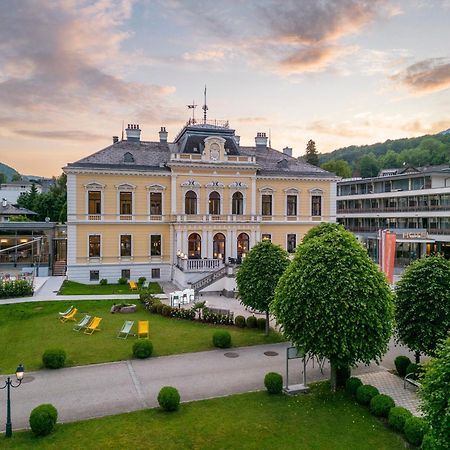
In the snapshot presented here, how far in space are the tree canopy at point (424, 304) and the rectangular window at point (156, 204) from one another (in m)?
26.0

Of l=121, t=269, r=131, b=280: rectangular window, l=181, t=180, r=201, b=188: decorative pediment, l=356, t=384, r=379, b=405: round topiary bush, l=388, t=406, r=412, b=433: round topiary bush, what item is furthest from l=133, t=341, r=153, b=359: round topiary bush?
l=181, t=180, r=201, b=188: decorative pediment

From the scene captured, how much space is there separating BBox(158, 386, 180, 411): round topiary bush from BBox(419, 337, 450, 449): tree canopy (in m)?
7.67

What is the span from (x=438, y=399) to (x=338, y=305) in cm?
551

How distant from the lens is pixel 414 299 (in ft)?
55.4

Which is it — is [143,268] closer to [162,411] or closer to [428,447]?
[162,411]

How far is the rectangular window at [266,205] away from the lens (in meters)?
42.4

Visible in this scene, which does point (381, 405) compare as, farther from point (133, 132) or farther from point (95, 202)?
point (133, 132)

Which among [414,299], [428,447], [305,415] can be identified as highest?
[414,299]

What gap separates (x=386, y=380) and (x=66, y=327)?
16.8m

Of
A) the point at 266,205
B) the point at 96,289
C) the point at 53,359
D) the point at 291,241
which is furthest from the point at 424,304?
the point at 291,241

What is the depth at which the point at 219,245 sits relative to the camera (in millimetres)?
40281

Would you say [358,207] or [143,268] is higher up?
[358,207]

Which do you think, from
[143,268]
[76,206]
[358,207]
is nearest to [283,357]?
[143,268]

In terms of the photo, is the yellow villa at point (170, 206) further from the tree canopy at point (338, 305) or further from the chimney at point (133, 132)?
the tree canopy at point (338, 305)
